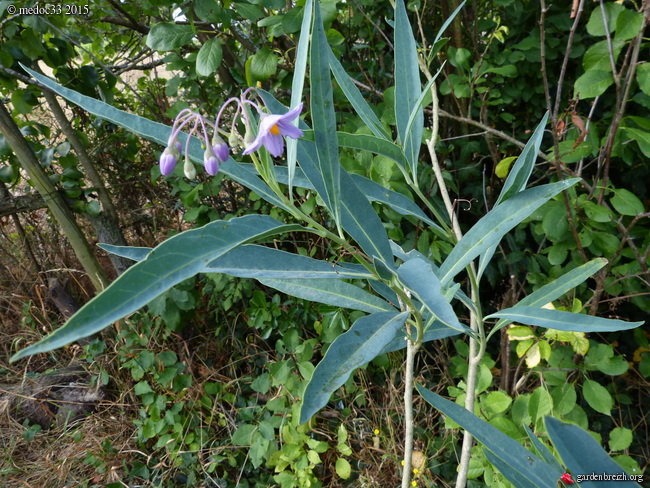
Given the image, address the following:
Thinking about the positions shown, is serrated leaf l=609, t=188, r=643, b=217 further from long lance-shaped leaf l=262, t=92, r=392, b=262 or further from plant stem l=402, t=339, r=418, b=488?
long lance-shaped leaf l=262, t=92, r=392, b=262

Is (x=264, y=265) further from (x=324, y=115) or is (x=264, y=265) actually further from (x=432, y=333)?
(x=432, y=333)

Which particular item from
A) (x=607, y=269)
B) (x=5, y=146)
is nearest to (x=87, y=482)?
(x=5, y=146)

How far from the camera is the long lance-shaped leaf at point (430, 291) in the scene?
0.49 meters

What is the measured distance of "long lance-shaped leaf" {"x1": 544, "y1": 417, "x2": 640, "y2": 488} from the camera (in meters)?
0.41

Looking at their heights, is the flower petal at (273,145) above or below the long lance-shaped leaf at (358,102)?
above

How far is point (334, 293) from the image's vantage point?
794 mm

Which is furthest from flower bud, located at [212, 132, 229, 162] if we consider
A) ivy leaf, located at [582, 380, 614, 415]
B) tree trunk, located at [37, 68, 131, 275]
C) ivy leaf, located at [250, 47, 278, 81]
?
tree trunk, located at [37, 68, 131, 275]

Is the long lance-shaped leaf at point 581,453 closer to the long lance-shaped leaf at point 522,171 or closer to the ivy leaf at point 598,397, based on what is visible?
the long lance-shaped leaf at point 522,171

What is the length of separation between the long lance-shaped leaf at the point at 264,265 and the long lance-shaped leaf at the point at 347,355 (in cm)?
8

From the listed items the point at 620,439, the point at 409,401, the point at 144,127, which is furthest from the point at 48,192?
the point at 620,439

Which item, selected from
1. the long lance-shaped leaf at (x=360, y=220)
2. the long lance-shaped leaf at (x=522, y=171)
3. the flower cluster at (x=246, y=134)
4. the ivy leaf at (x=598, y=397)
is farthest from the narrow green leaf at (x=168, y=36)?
the ivy leaf at (x=598, y=397)

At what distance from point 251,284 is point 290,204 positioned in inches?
48.3

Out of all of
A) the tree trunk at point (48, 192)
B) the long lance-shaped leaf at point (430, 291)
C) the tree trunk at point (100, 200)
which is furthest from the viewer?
the tree trunk at point (100, 200)

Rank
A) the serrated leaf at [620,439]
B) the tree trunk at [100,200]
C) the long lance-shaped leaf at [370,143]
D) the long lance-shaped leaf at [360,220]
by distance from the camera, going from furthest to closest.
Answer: the tree trunk at [100,200] → the serrated leaf at [620,439] → the long lance-shaped leaf at [370,143] → the long lance-shaped leaf at [360,220]
